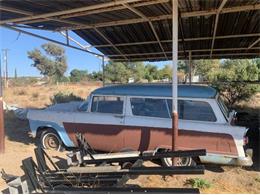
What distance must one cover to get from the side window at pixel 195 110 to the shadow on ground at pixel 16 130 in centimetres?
504

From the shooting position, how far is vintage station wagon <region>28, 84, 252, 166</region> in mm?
6441

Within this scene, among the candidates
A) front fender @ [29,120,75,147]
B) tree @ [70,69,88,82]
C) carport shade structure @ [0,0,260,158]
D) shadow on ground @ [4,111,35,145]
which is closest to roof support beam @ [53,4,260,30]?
carport shade structure @ [0,0,260,158]

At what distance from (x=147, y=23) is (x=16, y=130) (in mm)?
6460

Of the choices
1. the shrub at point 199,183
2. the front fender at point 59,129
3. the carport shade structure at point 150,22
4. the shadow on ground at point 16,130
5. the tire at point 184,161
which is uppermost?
the carport shade structure at point 150,22

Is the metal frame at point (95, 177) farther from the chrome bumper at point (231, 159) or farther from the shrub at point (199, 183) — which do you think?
the chrome bumper at point (231, 159)

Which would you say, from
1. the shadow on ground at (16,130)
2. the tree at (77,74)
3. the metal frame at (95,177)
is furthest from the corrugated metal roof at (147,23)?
the tree at (77,74)

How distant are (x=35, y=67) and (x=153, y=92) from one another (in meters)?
70.1

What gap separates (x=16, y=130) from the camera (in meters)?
11.7

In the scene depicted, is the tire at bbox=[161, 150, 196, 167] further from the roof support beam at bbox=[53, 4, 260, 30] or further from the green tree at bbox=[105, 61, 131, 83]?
the green tree at bbox=[105, 61, 131, 83]

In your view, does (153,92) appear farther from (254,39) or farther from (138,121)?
(254,39)

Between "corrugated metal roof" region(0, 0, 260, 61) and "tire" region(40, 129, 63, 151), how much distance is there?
295cm

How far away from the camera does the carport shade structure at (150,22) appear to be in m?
6.75

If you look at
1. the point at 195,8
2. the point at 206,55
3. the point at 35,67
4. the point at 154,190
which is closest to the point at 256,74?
the point at 206,55

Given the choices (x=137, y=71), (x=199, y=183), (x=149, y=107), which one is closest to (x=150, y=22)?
(x=149, y=107)
